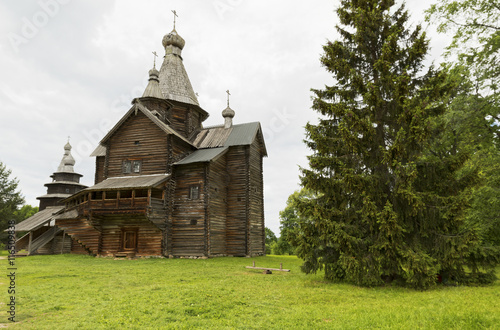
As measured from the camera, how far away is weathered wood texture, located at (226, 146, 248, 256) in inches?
1088

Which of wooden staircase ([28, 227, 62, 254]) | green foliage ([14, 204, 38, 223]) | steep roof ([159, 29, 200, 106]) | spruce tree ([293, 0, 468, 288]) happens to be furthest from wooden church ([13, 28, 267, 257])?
green foliage ([14, 204, 38, 223])

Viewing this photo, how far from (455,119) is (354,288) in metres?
10.5

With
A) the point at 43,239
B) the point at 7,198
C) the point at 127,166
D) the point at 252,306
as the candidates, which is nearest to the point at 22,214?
the point at 7,198

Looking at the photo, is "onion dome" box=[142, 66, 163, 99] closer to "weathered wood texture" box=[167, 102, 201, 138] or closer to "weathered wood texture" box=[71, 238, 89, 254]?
"weathered wood texture" box=[167, 102, 201, 138]

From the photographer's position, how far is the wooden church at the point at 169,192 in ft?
79.8

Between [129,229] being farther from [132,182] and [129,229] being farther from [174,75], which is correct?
→ [174,75]

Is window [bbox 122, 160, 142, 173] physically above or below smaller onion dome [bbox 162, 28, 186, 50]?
below

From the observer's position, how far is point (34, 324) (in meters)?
7.07

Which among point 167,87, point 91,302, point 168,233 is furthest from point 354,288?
point 167,87

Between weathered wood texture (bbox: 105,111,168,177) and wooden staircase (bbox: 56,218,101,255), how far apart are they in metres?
4.58

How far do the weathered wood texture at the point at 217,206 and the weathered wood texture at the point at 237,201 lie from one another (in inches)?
18.1

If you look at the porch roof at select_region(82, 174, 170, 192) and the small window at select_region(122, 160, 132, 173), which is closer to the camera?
the porch roof at select_region(82, 174, 170, 192)

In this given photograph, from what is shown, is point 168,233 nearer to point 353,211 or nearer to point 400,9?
point 353,211

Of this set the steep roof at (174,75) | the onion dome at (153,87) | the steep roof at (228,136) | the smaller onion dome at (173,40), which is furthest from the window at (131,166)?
the smaller onion dome at (173,40)
